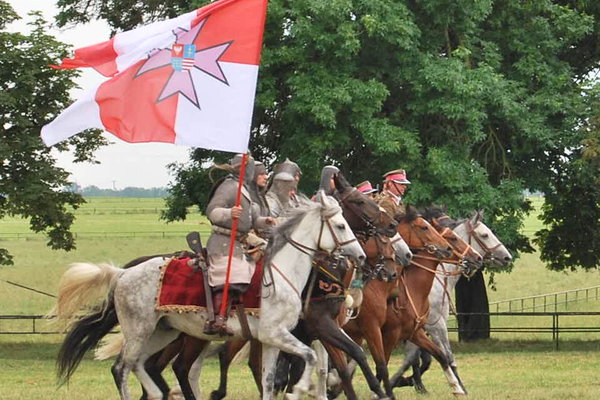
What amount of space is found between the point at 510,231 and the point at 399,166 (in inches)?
116

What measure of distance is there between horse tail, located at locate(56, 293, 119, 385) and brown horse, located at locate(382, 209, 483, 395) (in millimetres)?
3650

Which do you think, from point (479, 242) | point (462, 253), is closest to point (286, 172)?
point (462, 253)

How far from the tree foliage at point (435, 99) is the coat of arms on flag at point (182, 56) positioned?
12.8 metres

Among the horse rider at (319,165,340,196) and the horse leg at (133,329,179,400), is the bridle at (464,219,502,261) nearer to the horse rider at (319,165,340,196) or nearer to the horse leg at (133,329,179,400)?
the horse rider at (319,165,340,196)

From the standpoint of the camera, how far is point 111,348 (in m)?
14.7

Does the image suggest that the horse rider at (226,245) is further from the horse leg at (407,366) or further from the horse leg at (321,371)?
the horse leg at (407,366)

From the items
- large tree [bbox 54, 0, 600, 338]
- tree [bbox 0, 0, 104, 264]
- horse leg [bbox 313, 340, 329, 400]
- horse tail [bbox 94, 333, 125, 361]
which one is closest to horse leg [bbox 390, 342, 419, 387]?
horse leg [bbox 313, 340, 329, 400]

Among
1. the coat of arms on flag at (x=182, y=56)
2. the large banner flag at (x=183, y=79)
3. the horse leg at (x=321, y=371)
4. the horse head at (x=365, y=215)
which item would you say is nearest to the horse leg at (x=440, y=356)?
the horse leg at (x=321, y=371)

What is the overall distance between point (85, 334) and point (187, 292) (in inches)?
70.3

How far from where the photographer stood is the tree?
1080 inches

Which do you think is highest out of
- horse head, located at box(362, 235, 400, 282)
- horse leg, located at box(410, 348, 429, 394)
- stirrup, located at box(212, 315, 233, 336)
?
horse head, located at box(362, 235, 400, 282)

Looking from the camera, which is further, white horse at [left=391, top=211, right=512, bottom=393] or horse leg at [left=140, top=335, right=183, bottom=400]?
white horse at [left=391, top=211, right=512, bottom=393]

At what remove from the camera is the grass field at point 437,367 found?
16.7 metres

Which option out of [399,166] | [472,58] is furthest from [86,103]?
[472,58]
